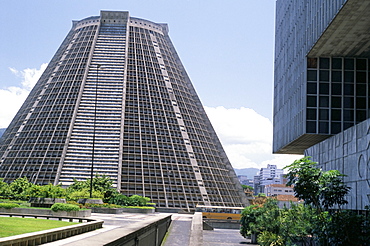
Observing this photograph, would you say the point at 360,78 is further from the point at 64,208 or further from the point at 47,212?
the point at 47,212

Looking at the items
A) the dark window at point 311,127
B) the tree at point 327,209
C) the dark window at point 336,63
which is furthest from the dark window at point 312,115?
the tree at point 327,209

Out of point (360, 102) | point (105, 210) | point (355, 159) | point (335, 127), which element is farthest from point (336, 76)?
point (105, 210)

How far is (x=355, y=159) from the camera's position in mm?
30844

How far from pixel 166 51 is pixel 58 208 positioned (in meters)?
71.6

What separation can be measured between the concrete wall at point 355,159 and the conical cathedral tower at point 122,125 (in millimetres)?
45732

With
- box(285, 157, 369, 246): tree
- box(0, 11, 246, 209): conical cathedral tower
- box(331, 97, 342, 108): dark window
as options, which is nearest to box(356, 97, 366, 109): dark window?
box(331, 97, 342, 108): dark window

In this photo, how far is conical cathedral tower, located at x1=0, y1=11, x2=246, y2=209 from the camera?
80562 mm

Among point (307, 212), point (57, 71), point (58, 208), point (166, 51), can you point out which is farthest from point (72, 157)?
point (307, 212)

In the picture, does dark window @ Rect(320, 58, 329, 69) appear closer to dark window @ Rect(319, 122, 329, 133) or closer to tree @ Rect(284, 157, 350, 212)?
dark window @ Rect(319, 122, 329, 133)

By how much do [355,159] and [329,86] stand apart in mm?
14459

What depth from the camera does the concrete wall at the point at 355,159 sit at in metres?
28.9

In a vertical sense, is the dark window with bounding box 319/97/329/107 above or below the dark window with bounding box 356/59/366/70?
below

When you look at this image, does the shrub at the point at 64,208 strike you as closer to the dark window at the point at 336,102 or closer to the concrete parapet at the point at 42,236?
the concrete parapet at the point at 42,236

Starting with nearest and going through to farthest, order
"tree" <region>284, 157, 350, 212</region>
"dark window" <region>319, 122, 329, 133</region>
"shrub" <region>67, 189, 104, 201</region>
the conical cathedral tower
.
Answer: "tree" <region>284, 157, 350, 212</region> → "dark window" <region>319, 122, 329, 133</region> → "shrub" <region>67, 189, 104, 201</region> → the conical cathedral tower
